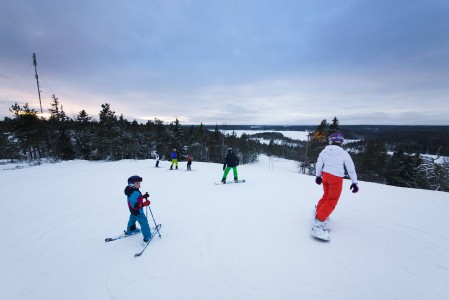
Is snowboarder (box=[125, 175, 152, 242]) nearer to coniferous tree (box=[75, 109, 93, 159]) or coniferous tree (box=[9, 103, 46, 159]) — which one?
coniferous tree (box=[9, 103, 46, 159])

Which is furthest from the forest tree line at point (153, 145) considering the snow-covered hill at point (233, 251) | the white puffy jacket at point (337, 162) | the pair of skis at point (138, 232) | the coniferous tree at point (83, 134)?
the pair of skis at point (138, 232)

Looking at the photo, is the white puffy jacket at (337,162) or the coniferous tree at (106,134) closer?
the white puffy jacket at (337,162)

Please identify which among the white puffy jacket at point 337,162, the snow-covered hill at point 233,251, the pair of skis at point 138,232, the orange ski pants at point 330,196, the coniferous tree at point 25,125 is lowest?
the snow-covered hill at point 233,251

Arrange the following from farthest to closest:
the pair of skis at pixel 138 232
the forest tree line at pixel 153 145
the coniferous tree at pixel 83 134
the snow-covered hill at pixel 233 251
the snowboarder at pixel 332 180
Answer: the coniferous tree at pixel 83 134, the forest tree line at pixel 153 145, the snowboarder at pixel 332 180, the pair of skis at pixel 138 232, the snow-covered hill at pixel 233 251

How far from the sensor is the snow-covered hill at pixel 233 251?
275 cm

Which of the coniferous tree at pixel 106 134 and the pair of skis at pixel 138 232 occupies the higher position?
the coniferous tree at pixel 106 134

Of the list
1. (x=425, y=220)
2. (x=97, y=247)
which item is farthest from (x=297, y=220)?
(x=97, y=247)

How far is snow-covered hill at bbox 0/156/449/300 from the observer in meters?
2.75

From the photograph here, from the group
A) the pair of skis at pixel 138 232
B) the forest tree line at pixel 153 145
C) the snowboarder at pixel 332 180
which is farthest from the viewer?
the forest tree line at pixel 153 145

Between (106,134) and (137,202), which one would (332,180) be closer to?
(137,202)

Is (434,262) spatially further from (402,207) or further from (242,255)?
(242,255)

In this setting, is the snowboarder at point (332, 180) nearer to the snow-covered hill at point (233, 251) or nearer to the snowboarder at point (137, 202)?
the snow-covered hill at point (233, 251)

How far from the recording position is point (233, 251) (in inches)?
141

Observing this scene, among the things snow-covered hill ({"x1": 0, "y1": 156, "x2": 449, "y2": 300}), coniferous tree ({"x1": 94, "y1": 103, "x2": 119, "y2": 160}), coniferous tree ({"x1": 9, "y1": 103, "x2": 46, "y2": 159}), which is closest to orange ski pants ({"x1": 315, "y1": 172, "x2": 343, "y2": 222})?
snow-covered hill ({"x1": 0, "y1": 156, "x2": 449, "y2": 300})
